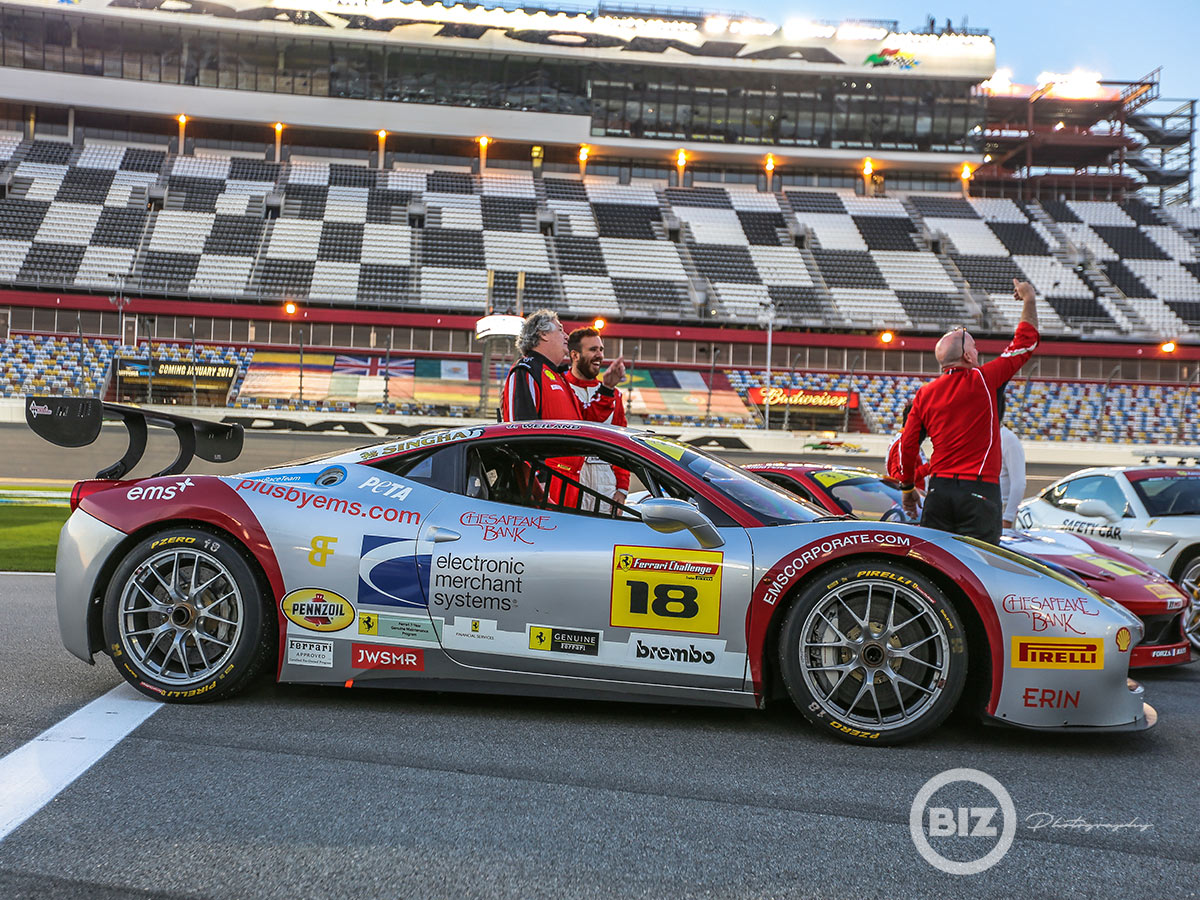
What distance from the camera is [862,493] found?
682 centimetres

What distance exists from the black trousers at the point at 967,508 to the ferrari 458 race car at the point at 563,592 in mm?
1184

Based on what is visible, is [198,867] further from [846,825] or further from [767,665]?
[767,665]

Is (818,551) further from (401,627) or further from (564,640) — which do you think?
(401,627)

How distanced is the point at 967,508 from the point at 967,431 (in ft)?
1.29

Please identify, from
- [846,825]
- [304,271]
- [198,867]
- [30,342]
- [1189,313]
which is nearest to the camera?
[198,867]

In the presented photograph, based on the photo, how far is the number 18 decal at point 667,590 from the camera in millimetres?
3561

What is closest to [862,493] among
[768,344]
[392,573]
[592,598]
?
[592,598]

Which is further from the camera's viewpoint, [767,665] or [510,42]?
[510,42]

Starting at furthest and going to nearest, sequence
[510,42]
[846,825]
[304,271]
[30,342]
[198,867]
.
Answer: [510,42] → [304,271] → [30,342] → [846,825] → [198,867]

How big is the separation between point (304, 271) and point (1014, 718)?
38422 millimetres

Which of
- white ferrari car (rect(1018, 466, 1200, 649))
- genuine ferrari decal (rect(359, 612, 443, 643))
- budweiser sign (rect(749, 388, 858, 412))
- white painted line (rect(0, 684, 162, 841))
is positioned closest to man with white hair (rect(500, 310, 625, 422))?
genuine ferrari decal (rect(359, 612, 443, 643))

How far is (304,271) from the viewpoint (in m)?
38.7

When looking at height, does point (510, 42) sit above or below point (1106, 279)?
above

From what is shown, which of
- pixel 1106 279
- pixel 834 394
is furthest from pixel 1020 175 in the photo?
pixel 834 394
